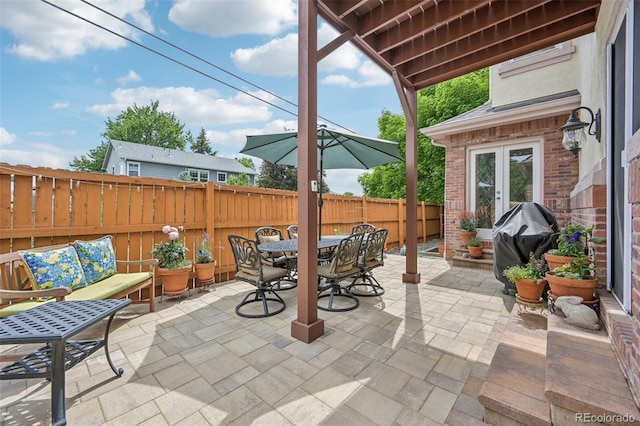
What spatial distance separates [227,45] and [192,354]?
7.64 m

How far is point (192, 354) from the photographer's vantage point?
→ 2.29m

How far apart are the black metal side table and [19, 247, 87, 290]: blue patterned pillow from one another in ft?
2.07

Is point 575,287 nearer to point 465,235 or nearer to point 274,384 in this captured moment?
point 274,384

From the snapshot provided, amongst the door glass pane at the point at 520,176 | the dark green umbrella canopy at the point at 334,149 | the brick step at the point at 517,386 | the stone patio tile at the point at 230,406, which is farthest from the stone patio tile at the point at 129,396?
the door glass pane at the point at 520,176

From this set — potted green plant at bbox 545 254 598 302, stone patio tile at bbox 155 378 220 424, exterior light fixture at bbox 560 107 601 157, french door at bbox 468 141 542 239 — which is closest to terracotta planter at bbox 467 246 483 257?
french door at bbox 468 141 542 239

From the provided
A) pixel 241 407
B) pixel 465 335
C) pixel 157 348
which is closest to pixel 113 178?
pixel 157 348

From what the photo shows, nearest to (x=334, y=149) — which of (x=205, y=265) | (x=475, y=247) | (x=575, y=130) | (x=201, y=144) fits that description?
(x=205, y=265)

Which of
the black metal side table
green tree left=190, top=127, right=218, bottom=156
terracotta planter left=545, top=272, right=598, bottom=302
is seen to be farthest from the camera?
green tree left=190, top=127, right=218, bottom=156

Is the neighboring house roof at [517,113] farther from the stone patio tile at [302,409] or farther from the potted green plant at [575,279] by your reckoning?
the stone patio tile at [302,409]

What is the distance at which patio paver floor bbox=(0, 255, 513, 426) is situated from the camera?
159 centimetres

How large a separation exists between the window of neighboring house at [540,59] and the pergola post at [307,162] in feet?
15.6

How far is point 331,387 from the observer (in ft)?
6.00

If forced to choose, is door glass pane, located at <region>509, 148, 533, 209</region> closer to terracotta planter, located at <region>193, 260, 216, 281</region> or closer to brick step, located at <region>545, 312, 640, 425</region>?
brick step, located at <region>545, 312, 640, 425</region>

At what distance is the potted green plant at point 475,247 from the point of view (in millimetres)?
5691
